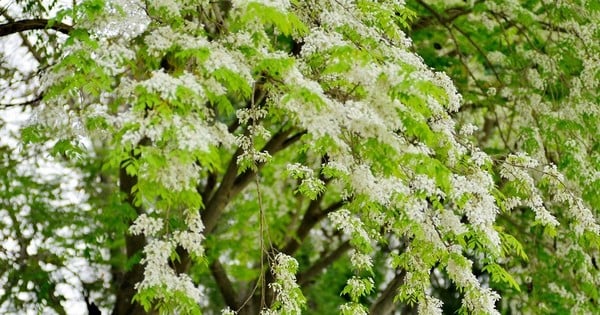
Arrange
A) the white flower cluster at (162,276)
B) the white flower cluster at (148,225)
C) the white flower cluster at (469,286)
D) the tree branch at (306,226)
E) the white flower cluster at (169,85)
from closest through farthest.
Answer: the white flower cluster at (169,85) → the white flower cluster at (162,276) → the white flower cluster at (148,225) → the white flower cluster at (469,286) → the tree branch at (306,226)

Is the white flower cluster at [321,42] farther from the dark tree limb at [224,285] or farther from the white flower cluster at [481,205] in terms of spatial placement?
the dark tree limb at [224,285]

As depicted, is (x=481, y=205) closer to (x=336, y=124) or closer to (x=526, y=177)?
(x=526, y=177)

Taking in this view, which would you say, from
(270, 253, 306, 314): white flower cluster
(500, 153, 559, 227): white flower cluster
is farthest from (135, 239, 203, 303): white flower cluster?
(500, 153, 559, 227): white flower cluster

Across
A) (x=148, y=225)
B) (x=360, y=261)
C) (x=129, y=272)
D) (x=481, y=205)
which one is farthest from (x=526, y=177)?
(x=129, y=272)

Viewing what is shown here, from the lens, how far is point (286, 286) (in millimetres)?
5621

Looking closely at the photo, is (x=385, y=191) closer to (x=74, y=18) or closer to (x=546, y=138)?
(x=74, y=18)

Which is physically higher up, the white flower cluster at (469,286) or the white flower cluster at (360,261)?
the white flower cluster at (360,261)

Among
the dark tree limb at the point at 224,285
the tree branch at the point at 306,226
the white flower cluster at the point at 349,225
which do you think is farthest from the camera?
the dark tree limb at the point at 224,285

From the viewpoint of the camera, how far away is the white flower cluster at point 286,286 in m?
5.53

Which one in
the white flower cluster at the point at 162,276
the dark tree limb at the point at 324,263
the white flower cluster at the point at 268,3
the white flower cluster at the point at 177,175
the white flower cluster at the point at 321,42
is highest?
the white flower cluster at the point at 268,3

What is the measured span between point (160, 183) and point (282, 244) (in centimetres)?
837

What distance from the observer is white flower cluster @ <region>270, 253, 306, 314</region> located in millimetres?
5531

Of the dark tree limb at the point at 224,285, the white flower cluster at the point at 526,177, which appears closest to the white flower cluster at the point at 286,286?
the white flower cluster at the point at 526,177

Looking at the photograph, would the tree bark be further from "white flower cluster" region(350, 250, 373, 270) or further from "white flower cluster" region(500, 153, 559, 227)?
"white flower cluster" region(500, 153, 559, 227)
